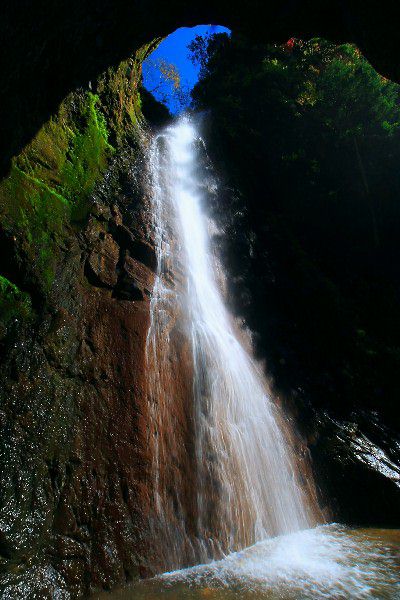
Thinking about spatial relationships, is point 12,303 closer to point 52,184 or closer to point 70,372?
point 70,372

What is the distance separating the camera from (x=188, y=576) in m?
3.19

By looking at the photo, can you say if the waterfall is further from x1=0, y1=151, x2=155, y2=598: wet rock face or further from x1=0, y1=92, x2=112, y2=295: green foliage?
x1=0, y1=92, x2=112, y2=295: green foliage

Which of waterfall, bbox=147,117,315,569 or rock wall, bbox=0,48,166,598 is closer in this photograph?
rock wall, bbox=0,48,166,598

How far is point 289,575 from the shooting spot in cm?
326

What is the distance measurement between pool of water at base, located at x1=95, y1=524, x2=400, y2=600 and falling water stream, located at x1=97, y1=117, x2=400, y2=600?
0.01m

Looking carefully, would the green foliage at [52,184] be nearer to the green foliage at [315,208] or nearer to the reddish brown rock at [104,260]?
the reddish brown rock at [104,260]

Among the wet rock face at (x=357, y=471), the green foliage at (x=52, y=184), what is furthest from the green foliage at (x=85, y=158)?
the wet rock face at (x=357, y=471)

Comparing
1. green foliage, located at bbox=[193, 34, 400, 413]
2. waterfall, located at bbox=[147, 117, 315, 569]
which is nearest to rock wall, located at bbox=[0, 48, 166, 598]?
waterfall, located at bbox=[147, 117, 315, 569]

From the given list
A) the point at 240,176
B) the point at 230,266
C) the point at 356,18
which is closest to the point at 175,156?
the point at 240,176

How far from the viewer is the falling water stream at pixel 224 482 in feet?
10.5

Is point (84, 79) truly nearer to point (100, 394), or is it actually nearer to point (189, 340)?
point (189, 340)

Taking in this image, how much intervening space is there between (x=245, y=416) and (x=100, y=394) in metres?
2.25

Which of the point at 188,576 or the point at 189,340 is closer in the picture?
the point at 188,576

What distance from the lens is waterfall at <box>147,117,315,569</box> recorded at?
3760 mm
